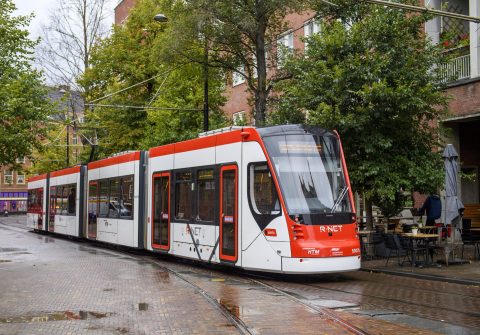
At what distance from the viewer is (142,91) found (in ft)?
118

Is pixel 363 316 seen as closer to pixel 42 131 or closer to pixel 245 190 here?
pixel 245 190

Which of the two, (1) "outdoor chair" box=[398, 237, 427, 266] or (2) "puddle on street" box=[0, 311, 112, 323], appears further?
(1) "outdoor chair" box=[398, 237, 427, 266]

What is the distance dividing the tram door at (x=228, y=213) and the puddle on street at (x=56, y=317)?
505 cm

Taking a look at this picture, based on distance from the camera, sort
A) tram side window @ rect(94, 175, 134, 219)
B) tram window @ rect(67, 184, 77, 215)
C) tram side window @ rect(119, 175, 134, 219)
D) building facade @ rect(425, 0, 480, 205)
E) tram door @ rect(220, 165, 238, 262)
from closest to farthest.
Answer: tram door @ rect(220, 165, 238, 262), tram side window @ rect(119, 175, 134, 219), tram side window @ rect(94, 175, 134, 219), building facade @ rect(425, 0, 480, 205), tram window @ rect(67, 184, 77, 215)

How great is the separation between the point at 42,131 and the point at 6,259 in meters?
6.31

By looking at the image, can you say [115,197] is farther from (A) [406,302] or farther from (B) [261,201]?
(A) [406,302]

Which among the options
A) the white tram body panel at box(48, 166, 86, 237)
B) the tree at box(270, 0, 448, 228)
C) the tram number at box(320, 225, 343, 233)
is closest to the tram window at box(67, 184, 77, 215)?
the white tram body panel at box(48, 166, 86, 237)

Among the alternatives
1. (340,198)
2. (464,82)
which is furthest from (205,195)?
(464,82)

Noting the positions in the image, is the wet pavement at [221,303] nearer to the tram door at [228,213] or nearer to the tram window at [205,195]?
the tram door at [228,213]

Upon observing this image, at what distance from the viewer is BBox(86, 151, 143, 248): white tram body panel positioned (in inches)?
799

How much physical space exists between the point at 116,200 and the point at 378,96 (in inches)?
407

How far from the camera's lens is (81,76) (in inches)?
1500

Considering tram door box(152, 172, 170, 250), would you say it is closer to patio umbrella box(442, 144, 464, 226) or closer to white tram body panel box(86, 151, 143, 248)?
white tram body panel box(86, 151, 143, 248)

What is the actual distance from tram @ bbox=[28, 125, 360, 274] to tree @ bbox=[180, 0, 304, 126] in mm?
5167
